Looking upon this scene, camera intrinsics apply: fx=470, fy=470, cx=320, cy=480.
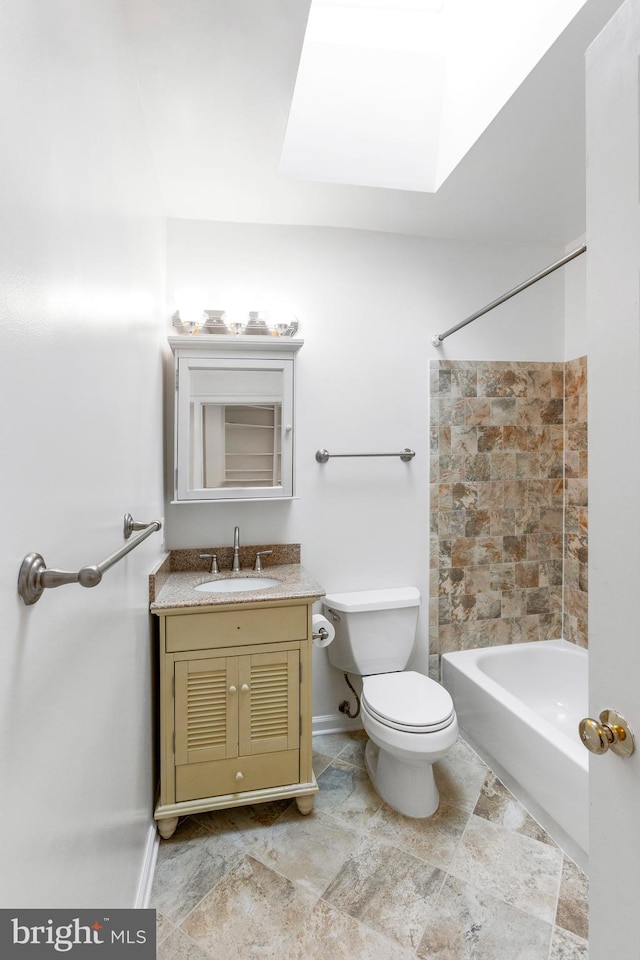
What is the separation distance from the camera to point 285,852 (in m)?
1.60

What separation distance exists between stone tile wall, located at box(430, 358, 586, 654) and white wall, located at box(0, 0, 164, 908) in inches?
61.3

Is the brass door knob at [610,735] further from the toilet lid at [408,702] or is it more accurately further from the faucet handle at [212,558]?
the faucet handle at [212,558]

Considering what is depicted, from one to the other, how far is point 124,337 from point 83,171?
0.42 metres

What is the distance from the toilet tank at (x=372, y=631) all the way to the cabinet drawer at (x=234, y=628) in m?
0.43

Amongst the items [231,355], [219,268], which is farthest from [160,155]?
[231,355]

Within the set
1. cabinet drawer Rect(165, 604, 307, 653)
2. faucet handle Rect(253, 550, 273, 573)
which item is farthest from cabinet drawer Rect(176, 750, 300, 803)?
faucet handle Rect(253, 550, 273, 573)

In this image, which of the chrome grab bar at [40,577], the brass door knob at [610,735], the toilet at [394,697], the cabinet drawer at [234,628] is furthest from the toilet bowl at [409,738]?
the chrome grab bar at [40,577]

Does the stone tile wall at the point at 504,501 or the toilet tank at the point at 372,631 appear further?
the stone tile wall at the point at 504,501

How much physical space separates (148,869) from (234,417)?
5.35ft

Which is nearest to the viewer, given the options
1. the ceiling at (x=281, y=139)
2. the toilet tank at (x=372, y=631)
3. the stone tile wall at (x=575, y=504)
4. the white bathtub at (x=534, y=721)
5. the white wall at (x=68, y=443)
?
the white wall at (x=68, y=443)

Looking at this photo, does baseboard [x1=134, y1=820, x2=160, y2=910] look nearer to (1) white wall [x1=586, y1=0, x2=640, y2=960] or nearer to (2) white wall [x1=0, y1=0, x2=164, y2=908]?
(2) white wall [x1=0, y1=0, x2=164, y2=908]

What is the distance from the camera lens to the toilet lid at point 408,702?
172 cm

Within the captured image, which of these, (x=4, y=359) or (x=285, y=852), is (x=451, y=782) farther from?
(x=4, y=359)

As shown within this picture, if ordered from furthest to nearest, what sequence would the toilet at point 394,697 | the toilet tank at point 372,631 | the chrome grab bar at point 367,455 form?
the chrome grab bar at point 367,455 → the toilet tank at point 372,631 → the toilet at point 394,697
